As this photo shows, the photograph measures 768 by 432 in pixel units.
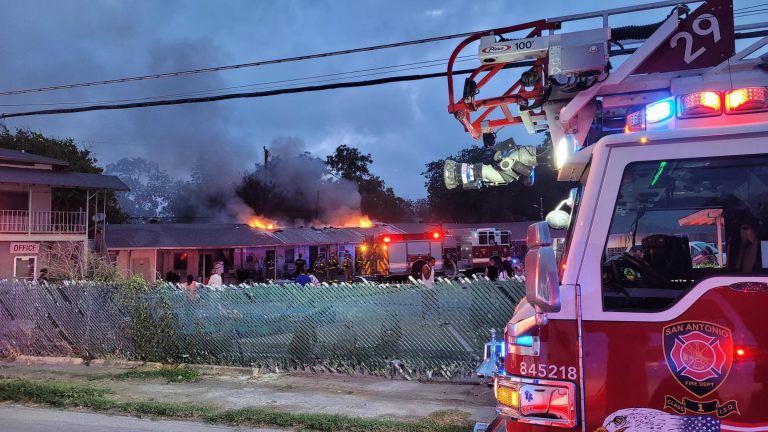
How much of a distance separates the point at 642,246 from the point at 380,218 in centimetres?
5119

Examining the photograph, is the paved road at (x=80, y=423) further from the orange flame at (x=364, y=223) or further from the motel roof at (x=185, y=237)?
the orange flame at (x=364, y=223)

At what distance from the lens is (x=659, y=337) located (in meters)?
2.14

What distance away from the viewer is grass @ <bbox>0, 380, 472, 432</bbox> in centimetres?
587

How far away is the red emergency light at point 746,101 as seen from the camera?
239 cm

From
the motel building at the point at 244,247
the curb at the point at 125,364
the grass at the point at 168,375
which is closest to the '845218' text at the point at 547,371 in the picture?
the curb at the point at 125,364

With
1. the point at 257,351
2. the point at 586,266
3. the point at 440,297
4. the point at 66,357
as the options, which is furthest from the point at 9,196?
the point at 586,266

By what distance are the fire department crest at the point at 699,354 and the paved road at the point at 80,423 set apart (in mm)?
4811

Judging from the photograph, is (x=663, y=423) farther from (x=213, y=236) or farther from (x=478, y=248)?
(x=478, y=248)

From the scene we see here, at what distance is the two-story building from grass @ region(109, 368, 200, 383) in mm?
16606

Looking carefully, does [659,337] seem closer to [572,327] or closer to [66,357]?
[572,327]

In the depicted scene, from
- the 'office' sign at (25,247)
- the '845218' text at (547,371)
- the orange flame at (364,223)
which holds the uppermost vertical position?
the orange flame at (364,223)

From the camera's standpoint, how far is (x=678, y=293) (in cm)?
223

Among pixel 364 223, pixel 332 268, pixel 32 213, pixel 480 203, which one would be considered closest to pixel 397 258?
pixel 332 268

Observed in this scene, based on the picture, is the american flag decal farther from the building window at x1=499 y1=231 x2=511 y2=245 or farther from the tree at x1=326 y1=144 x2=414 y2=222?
the tree at x1=326 y1=144 x2=414 y2=222
